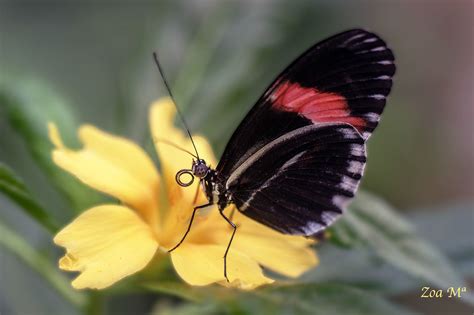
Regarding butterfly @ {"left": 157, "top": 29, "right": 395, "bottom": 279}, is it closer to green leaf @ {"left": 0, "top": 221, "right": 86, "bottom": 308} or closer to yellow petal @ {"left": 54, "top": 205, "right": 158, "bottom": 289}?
yellow petal @ {"left": 54, "top": 205, "right": 158, "bottom": 289}

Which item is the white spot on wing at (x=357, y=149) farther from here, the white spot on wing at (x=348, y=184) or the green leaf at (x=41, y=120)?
the green leaf at (x=41, y=120)

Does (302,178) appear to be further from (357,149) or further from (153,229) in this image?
(153,229)

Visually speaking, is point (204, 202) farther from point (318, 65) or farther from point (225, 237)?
point (318, 65)

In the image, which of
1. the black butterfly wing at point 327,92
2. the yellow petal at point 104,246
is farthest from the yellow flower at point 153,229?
the black butterfly wing at point 327,92

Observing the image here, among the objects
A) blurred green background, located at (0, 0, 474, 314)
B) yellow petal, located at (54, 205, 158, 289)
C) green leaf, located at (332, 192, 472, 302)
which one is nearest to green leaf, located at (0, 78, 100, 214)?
blurred green background, located at (0, 0, 474, 314)

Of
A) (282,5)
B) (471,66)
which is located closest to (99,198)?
(282,5)

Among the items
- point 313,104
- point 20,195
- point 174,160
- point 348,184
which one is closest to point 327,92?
point 313,104
